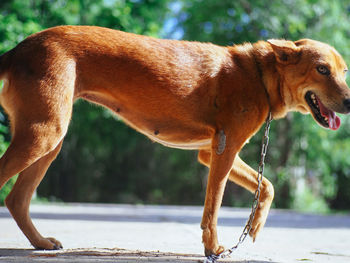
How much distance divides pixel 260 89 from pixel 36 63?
5.92 feet

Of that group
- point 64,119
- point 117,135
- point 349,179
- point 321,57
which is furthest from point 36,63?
point 349,179

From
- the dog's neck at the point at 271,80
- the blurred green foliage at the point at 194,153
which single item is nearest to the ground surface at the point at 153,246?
the dog's neck at the point at 271,80

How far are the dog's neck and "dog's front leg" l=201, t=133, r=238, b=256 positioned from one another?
0.59 meters

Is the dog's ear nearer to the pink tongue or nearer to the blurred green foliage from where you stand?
the pink tongue

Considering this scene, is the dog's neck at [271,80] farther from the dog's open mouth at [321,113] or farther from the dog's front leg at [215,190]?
the dog's front leg at [215,190]

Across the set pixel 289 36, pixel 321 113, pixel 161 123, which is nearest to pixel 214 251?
pixel 161 123

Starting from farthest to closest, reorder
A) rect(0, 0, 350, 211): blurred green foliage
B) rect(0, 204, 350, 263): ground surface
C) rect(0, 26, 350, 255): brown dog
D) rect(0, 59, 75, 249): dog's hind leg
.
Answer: rect(0, 0, 350, 211): blurred green foliage, rect(0, 204, 350, 263): ground surface, rect(0, 26, 350, 255): brown dog, rect(0, 59, 75, 249): dog's hind leg

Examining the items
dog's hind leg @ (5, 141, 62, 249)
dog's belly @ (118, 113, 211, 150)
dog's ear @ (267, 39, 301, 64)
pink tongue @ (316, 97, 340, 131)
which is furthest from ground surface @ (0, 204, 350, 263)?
dog's ear @ (267, 39, 301, 64)

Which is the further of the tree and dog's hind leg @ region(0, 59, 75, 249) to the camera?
the tree

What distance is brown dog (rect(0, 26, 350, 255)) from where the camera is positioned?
11.2 feet

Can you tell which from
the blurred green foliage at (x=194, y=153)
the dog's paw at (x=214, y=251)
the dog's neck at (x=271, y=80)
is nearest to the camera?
A: the dog's paw at (x=214, y=251)

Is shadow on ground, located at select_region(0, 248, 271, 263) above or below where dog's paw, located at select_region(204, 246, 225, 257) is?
below

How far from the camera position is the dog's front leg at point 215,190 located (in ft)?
12.3

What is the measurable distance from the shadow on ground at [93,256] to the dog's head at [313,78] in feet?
4.60
